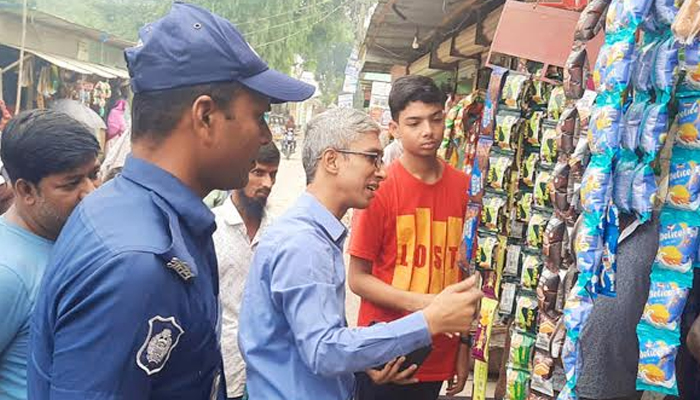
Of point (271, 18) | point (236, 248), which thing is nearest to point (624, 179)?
point (236, 248)

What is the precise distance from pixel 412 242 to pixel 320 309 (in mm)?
1249

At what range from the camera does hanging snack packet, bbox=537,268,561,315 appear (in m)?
2.07

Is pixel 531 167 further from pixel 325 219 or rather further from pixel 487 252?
pixel 325 219

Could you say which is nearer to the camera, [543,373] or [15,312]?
[15,312]

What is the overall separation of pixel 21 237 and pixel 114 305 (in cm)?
95

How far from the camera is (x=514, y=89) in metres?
2.65

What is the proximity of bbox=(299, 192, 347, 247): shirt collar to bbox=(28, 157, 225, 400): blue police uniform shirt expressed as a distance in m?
0.71

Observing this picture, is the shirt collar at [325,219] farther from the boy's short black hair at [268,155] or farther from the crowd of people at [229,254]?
the boy's short black hair at [268,155]

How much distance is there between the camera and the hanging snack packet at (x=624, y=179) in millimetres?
1734

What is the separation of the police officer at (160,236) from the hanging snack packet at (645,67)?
36.9 inches

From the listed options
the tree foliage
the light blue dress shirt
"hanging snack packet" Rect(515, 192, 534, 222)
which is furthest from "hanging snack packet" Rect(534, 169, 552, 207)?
the tree foliage

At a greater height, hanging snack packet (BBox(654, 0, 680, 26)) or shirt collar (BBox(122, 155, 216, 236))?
hanging snack packet (BBox(654, 0, 680, 26))

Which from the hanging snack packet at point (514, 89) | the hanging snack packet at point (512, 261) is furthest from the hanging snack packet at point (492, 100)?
the hanging snack packet at point (512, 261)

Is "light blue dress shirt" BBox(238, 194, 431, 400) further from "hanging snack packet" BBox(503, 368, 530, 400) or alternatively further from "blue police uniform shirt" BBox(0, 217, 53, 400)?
"hanging snack packet" BBox(503, 368, 530, 400)
